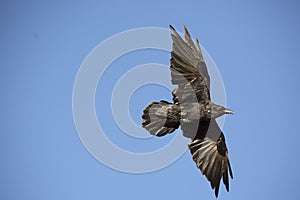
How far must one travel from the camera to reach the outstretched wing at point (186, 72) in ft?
46.3

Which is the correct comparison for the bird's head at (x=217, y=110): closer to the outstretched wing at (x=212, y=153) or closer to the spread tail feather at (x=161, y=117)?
the outstretched wing at (x=212, y=153)

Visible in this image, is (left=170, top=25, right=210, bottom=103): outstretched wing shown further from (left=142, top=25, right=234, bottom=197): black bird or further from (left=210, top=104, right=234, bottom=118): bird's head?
(left=210, top=104, right=234, bottom=118): bird's head

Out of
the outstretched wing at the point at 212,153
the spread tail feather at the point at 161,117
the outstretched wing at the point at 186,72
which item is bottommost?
the outstretched wing at the point at 212,153

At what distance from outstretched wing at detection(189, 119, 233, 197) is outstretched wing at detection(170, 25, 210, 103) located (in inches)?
37.1

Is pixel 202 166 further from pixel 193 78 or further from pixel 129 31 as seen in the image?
pixel 129 31

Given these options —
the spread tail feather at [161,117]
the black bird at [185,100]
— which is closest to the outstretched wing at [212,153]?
the black bird at [185,100]

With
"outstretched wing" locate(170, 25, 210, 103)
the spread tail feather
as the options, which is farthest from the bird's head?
the spread tail feather

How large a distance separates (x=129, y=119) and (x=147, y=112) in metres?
1.60

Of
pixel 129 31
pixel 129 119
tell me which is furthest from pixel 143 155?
pixel 129 31

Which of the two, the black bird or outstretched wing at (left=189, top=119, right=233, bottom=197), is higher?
the black bird

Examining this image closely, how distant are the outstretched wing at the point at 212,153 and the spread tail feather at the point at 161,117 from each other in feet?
2.87

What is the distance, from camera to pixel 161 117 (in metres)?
14.1

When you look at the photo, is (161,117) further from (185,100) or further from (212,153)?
→ (212,153)

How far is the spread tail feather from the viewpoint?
554 inches
